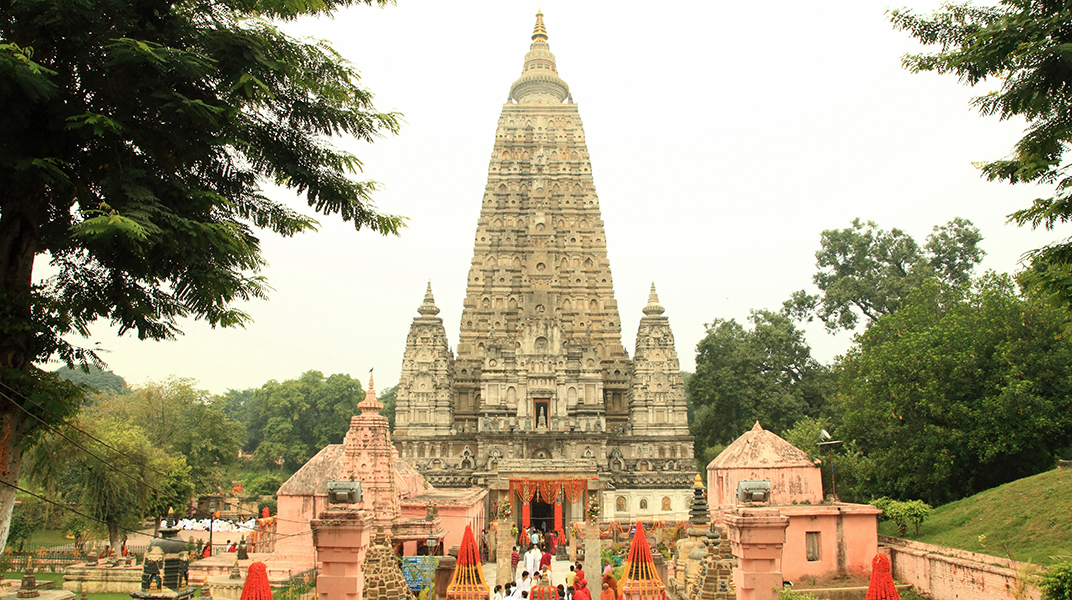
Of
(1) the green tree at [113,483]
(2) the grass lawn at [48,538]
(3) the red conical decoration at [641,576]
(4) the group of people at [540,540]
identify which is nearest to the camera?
(3) the red conical decoration at [641,576]

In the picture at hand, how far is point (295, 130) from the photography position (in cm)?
953

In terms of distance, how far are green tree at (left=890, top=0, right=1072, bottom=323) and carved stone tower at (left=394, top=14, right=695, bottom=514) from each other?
3015 cm

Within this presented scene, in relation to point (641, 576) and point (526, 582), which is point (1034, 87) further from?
point (526, 582)

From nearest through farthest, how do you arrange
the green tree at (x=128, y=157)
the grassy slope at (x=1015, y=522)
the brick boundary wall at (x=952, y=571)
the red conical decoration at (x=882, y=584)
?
1. the green tree at (x=128, y=157)
2. the red conical decoration at (x=882, y=584)
3. the brick boundary wall at (x=952, y=571)
4. the grassy slope at (x=1015, y=522)

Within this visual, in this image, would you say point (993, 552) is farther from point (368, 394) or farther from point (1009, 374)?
point (368, 394)

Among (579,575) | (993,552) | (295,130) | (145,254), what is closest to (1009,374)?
(993,552)

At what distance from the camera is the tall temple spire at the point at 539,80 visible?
5528cm

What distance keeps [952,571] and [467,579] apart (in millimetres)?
11752

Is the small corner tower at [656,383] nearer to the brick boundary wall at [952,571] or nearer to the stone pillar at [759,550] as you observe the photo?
the brick boundary wall at [952,571]

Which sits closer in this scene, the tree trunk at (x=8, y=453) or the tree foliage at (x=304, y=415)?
the tree trunk at (x=8, y=453)

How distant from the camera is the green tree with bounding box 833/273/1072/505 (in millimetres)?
23203

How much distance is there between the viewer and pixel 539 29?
5781 centimetres

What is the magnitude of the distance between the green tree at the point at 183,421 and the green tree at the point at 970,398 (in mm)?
36697

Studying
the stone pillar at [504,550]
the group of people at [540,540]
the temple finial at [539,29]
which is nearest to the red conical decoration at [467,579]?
the stone pillar at [504,550]
